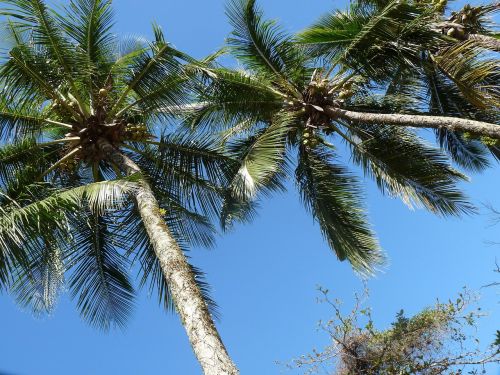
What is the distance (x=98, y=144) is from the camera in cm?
870

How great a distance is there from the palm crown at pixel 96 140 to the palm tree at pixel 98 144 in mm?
16

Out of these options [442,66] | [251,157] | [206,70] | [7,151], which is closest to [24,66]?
[7,151]

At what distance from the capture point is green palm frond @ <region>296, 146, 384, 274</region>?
958 centimetres

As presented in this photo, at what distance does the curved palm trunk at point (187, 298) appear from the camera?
15.8 feet

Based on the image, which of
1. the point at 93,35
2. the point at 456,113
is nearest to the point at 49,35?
the point at 93,35

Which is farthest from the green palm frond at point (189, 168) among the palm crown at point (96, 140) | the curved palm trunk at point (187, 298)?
the curved palm trunk at point (187, 298)

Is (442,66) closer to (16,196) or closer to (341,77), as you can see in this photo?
(341,77)

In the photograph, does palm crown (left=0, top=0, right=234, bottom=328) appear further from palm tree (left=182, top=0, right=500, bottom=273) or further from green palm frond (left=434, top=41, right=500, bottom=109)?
green palm frond (left=434, top=41, right=500, bottom=109)

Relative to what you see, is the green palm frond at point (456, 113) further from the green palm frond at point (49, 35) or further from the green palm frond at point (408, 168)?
the green palm frond at point (49, 35)

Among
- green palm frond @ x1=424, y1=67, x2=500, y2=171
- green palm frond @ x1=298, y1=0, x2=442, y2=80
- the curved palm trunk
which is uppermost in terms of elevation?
green palm frond @ x1=298, y1=0, x2=442, y2=80

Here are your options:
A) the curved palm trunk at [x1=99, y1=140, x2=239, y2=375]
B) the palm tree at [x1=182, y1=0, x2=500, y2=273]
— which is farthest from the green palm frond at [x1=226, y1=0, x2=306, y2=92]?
the curved palm trunk at [x1=99, y1=140, x2=239, y2=375]

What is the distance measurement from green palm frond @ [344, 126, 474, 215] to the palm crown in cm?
266

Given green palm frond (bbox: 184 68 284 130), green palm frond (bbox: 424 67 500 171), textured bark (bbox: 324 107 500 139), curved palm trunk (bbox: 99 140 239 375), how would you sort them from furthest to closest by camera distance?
green palm frond (bbox: 424 67 500 171) < green palm frond (bbox: 184 68 284 130) < textured bark (bbox: 324 107 500 139) < curved palm trunk (bbox: 99 140 239 375)

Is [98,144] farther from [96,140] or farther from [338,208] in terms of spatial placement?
[338,208]
